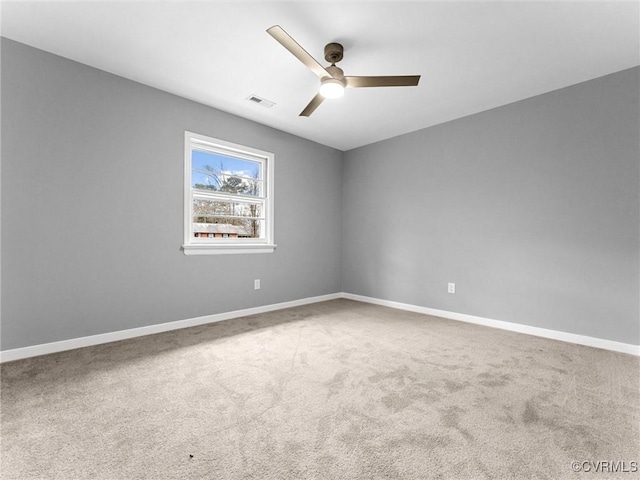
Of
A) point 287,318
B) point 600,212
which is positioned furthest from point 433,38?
point 287,318

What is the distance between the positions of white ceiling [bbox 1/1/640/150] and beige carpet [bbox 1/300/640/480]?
98.2 inches

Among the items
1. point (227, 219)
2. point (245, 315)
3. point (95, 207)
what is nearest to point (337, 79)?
point (227, 219)

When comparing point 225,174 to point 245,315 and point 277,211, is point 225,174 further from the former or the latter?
point 245,315

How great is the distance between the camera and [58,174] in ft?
8.25

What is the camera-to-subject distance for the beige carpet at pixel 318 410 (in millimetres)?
1263

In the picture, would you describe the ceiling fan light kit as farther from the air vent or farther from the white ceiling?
the air vent

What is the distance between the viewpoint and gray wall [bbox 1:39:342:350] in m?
2.35

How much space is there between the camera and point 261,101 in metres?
3.31

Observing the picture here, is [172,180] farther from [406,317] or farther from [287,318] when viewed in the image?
[406,317]

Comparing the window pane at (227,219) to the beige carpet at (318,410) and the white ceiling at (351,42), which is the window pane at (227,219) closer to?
the white ceiling at (351,42)

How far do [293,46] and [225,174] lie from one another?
209 centimetres

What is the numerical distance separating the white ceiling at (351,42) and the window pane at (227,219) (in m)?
1.19

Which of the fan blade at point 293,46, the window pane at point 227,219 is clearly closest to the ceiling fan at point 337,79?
the fan blade at point 293,46

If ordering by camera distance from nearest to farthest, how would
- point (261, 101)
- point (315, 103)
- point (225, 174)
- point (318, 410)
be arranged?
point (318, 410) < point (315, 103) < point (261, 101) < point (225, 174)
